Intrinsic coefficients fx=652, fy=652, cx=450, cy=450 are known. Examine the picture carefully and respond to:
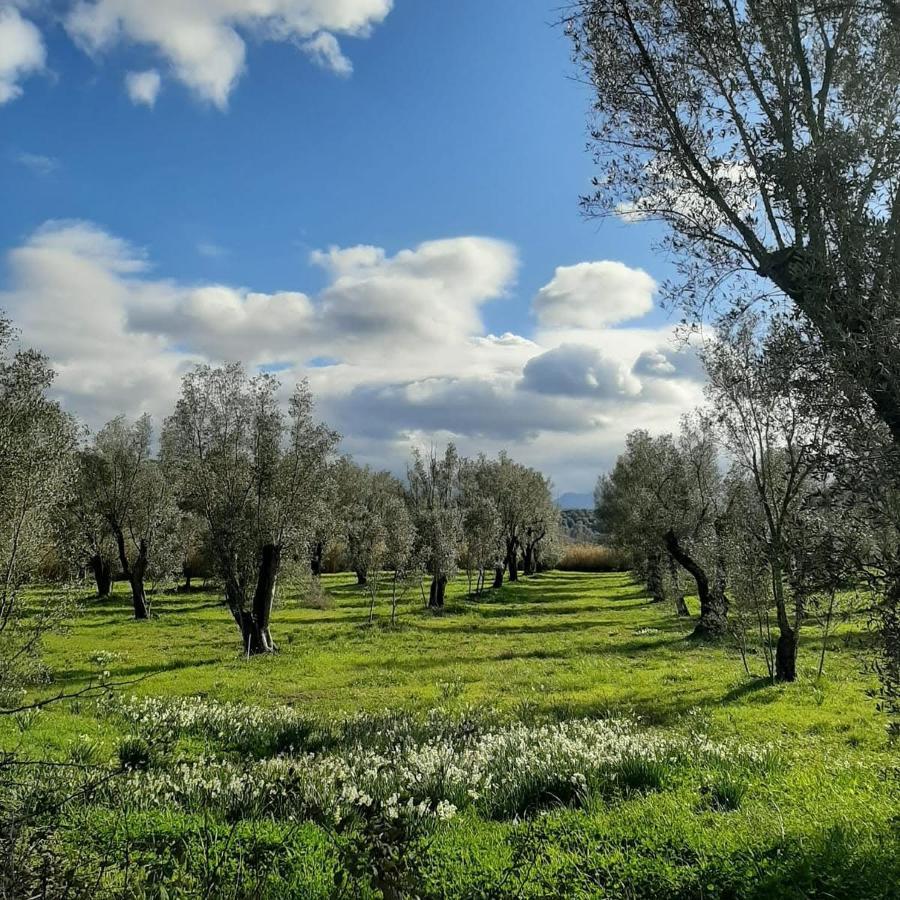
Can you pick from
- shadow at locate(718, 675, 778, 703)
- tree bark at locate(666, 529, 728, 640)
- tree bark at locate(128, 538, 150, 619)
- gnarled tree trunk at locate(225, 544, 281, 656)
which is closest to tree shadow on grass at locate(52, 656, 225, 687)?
gnarled tree trunk at locate(225, 544, 281, 656)

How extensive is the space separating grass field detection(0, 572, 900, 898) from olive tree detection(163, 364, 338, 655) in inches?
134

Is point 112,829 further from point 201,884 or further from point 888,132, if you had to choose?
point 888,132

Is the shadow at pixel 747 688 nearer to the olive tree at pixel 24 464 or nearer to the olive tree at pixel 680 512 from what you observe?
the olive tree at pixel 680 512

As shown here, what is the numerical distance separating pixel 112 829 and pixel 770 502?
19753 millimetres

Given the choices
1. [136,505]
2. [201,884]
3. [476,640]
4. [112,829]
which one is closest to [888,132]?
[201,884]

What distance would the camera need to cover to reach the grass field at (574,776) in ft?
18.9

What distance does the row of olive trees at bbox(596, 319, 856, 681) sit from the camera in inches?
249

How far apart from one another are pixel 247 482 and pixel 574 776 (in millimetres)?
23644

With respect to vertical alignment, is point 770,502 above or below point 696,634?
above

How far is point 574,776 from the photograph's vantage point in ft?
27.3

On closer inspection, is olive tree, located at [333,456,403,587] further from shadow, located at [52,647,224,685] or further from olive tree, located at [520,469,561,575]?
shadow, located at [52,647,224,685]

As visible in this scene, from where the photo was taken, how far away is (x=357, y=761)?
31.6 ft

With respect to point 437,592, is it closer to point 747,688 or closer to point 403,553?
point 403,553

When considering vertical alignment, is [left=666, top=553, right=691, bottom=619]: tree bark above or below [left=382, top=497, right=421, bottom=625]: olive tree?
below
